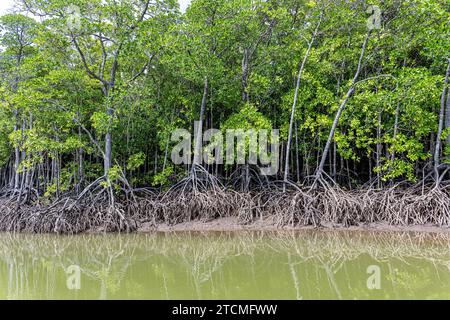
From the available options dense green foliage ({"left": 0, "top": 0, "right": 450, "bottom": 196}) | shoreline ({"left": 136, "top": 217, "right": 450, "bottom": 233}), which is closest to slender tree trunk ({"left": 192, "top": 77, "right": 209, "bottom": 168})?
dense green foliage ({"left": 0, "top": 0, "right": 450, "bottom": 196})

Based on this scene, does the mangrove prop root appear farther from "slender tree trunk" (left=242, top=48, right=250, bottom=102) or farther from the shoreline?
"slender tree trunk" (left=242, top=48, right=250, bottom=102)

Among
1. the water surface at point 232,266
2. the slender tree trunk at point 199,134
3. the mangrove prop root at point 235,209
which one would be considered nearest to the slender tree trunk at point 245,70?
the slender tree trunk at point 199,134

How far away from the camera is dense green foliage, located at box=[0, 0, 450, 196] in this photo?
7.20m

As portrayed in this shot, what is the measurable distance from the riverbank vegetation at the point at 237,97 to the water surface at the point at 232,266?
111 cm

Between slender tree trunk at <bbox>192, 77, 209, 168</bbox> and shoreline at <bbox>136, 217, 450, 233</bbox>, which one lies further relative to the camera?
slender tree trunk at <bbox>192, 77, 209, 168</bbox>

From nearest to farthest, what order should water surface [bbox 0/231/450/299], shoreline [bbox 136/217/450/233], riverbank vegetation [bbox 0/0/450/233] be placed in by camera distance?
water surface [bbox 0/231/450/299] → shoreline [bbox 136/217/450/233] → riverbank vegetation [bbox 0/0/450/233]

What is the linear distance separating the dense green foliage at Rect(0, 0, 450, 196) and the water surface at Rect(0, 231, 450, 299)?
2174 mm

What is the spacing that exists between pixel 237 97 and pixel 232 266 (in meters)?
5.54

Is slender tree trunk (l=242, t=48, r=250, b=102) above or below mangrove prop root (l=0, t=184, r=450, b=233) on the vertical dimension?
above

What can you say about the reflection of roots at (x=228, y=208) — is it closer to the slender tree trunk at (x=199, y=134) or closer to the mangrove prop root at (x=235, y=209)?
the mangrove prop root at (x=235, y=209)

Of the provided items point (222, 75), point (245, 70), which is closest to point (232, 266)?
point (222, 75)

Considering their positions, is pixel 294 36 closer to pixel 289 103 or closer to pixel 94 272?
pixel 289 103
